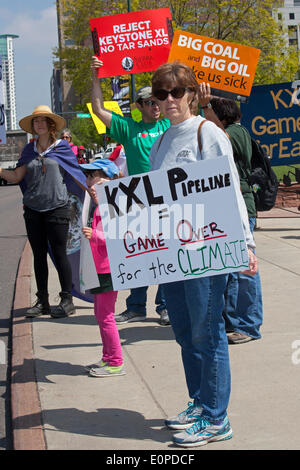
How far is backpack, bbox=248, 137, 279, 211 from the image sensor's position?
5961 millimetres

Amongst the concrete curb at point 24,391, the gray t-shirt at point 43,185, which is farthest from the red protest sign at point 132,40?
the concrete curb at point 24,391

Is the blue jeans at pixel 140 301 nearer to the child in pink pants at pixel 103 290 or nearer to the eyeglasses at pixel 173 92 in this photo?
the child in pink pants at pixel 103 290

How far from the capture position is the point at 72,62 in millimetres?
32000

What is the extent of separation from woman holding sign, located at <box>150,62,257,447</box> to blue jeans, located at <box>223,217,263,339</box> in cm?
185

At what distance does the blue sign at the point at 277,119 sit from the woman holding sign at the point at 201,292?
9764 millimetres

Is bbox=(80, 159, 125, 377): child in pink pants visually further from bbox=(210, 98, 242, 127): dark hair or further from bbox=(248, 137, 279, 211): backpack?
bbox=(248, 137, 279, 211): backpack

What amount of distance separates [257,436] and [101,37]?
4363 mm

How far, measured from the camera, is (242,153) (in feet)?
18.4

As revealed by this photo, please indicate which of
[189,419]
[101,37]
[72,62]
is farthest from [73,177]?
[72,62]

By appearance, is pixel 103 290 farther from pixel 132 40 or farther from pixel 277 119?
pixel 277 119

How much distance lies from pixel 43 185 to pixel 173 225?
10.9 ft

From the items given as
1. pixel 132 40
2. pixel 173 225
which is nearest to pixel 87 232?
pixel 173 225

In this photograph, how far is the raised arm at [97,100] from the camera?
570 cm

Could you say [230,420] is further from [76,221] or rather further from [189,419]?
[76,221]
